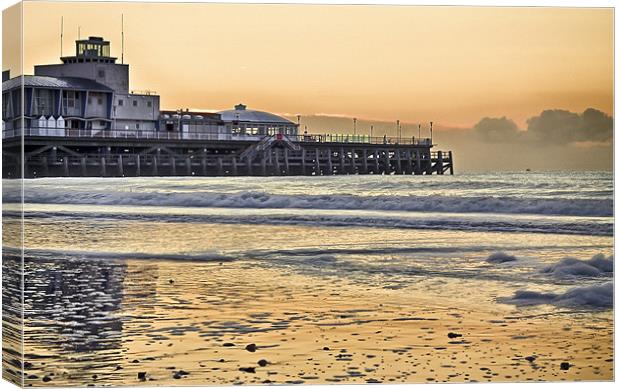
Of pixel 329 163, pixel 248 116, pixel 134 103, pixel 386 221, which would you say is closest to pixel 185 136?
pixel 134 103

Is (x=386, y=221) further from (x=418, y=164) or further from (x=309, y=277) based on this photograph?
(x=309, y=277)

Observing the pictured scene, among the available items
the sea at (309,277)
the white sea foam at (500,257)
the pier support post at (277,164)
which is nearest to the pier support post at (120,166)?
Result: the sea at (309,277)

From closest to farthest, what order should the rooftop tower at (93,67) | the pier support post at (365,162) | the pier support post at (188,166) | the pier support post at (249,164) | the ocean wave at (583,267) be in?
the rooftop tower at (93,67)
the ocean wave at (583,267)
the pier support post at (249,164)
the pier support post at (365,162)
the pier support post at (188,166)

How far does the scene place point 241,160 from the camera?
9625mm

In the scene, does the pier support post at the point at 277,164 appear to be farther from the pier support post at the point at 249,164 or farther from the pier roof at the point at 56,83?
the pier roof at the point at 56,83

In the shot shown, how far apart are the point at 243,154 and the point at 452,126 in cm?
179

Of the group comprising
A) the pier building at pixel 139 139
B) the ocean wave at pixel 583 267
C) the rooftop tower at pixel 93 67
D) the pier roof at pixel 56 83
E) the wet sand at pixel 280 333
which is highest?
the rooftop tower at pixel 93 67

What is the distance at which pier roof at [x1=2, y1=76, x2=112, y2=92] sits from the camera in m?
7.72

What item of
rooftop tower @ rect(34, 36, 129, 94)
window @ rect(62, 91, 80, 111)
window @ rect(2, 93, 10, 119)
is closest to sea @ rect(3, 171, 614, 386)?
window @ rect(2, 93, 10, 119)

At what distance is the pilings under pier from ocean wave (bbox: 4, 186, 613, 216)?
196 millimetres

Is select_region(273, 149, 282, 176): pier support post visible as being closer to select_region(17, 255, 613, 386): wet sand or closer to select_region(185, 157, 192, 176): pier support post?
select_region(185, 157, 192, 176): pier support post

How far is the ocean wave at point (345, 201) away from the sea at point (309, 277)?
2 cm

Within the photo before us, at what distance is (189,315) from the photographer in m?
7.81

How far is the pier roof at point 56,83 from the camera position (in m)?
7.72
